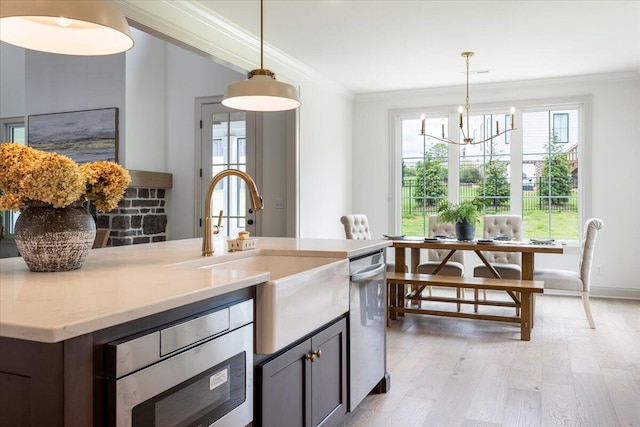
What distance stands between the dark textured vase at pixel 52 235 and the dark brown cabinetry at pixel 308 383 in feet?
2.23

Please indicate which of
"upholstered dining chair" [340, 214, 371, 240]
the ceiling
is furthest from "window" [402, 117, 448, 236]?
"upholstered dining chair" [340, 214, 371, 240]

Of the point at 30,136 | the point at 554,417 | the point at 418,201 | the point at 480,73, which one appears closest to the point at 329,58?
the point at 480,73

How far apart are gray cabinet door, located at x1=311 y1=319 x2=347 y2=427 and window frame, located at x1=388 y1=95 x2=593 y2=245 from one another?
181 inches

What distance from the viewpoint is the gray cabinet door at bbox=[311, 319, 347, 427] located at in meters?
2.00

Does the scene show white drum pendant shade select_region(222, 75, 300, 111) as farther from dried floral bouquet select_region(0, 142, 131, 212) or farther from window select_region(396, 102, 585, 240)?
window select_region(396, 102, 585, 240)

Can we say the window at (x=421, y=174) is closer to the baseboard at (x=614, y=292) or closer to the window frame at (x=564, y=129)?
the window frame at (x=564, y=129)

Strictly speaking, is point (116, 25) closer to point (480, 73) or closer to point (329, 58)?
point (329, 58)

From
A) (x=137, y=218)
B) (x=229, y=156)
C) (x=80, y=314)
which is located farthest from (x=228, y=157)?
(x=80, y=314)

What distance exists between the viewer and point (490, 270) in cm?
476

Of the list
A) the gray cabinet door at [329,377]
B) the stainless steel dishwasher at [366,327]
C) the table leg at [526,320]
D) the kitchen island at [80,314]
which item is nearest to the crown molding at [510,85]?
A: the table leg at [526,320]

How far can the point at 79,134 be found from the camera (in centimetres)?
526

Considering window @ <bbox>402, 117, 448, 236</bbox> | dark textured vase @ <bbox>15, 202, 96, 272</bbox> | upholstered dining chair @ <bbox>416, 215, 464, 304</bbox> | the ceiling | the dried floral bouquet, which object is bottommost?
upholstered dining chair @ <bbox>416, 215, 464, 304</bbox>

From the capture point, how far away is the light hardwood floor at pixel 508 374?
258 cm

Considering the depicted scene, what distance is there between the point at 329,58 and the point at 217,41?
1455 mm
